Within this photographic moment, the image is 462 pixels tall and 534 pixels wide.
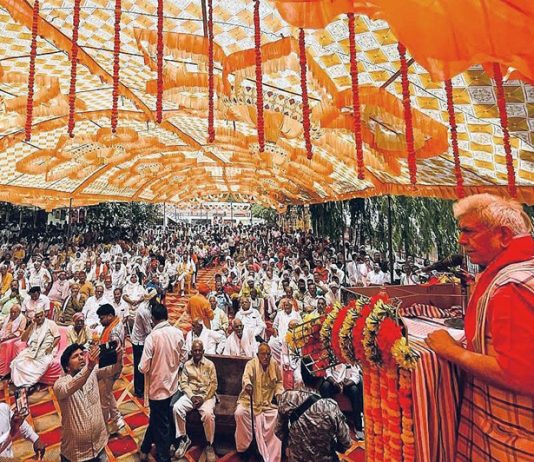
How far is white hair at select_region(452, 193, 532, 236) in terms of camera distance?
123cm

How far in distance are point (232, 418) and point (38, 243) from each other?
15.4m

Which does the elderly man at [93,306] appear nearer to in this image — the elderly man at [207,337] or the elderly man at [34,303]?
the elderly man at [34,303]

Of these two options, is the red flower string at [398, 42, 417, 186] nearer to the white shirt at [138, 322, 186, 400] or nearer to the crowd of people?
the crowd of people

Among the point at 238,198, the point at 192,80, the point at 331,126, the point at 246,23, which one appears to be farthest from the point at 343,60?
the point at 238,198

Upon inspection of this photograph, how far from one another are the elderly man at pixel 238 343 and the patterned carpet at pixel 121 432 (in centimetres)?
122

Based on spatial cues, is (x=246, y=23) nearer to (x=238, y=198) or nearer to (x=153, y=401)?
(x=153, y=401)

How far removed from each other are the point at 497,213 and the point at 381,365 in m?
0.72

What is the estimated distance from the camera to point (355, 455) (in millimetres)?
3434

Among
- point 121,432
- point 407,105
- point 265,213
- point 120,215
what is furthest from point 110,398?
point 265,213

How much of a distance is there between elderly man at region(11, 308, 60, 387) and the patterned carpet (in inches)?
10.2

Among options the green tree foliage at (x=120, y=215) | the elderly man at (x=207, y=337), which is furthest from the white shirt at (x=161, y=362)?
the green tree foliage at (x=120, y=215)

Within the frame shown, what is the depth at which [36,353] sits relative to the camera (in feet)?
15.2

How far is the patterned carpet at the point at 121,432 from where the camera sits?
3.40 meters

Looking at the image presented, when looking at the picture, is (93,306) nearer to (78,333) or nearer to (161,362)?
(78,333)
